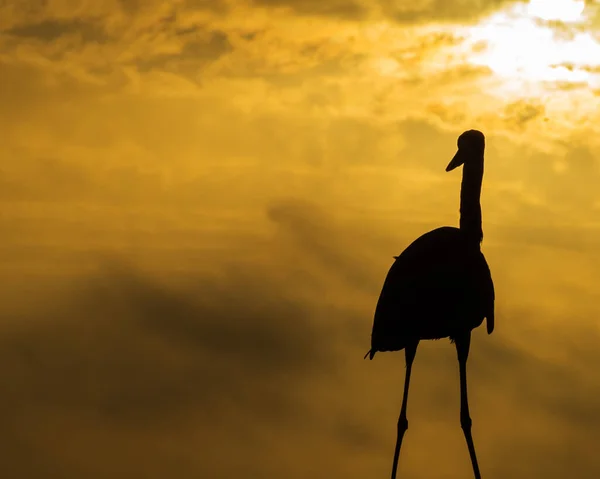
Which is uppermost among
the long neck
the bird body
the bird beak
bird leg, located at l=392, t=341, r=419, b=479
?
the bird beak

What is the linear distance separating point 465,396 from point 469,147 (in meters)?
4.14

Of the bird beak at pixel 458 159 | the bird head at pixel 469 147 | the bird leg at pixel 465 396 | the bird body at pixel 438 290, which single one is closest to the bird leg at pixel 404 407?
the bird body at pixel 438 290

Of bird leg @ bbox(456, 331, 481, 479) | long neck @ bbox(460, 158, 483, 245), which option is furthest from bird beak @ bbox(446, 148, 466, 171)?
bird leg @ bbox(456, 331, 481, 479)

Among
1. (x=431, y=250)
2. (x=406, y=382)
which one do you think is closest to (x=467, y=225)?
(x=431, y=250)

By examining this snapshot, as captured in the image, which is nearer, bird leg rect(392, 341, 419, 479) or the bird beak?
the bird beak

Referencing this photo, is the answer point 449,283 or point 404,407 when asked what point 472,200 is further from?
point 404,407

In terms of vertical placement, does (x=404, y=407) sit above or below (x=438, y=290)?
below

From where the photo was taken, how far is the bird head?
34438mm

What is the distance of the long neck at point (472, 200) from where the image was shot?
34094 millimetres

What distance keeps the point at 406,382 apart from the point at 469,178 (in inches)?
141

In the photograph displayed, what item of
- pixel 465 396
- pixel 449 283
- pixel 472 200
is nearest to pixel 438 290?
pixel 449 283

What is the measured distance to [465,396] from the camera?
35125mm

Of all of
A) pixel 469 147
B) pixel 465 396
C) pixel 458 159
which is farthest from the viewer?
pixel 465 396

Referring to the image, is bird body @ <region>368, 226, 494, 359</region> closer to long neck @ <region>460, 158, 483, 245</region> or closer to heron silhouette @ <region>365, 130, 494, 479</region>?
heron silhouette @ <region>365, 130, 494, 479</region>
